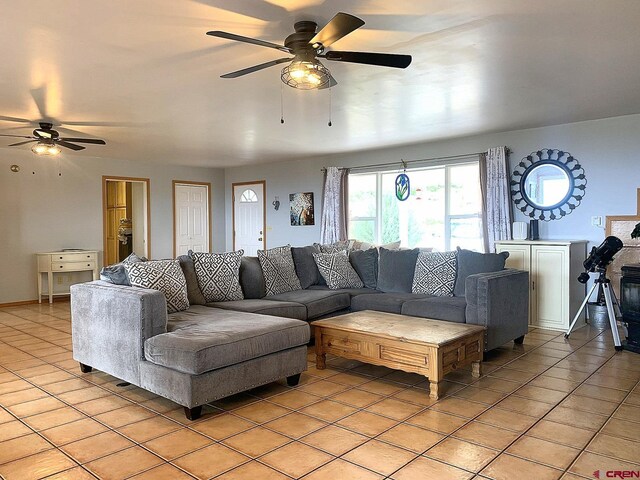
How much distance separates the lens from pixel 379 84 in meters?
4.11

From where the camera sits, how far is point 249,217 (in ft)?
31.8

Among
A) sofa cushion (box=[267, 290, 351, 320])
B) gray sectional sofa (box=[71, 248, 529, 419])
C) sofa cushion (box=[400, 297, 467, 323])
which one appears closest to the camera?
gray sectional sofa (box=[71, 248, 529, 419])

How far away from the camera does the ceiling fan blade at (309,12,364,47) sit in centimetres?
234

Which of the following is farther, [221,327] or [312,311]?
[312,311]

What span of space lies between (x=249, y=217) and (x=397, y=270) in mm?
4996

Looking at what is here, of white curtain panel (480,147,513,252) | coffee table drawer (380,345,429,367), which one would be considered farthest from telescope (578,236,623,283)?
coffee table drawer (380,345,429,367)

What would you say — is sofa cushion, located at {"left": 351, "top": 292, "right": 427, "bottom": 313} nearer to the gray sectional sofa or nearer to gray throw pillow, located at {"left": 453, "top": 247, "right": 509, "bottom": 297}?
the gray sectional sofa

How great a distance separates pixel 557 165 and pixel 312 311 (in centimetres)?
350

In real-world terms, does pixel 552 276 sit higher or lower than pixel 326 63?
lower

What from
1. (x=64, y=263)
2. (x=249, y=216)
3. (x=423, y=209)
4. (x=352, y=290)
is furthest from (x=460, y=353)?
(x=249, y=216)

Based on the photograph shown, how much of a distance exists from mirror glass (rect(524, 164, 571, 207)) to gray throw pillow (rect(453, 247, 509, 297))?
1.59 meters

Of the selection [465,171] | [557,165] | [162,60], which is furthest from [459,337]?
[465,171]

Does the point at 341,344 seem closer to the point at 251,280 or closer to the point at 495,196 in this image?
the point at 251,280

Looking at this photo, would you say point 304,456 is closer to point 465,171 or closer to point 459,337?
point 459,337
